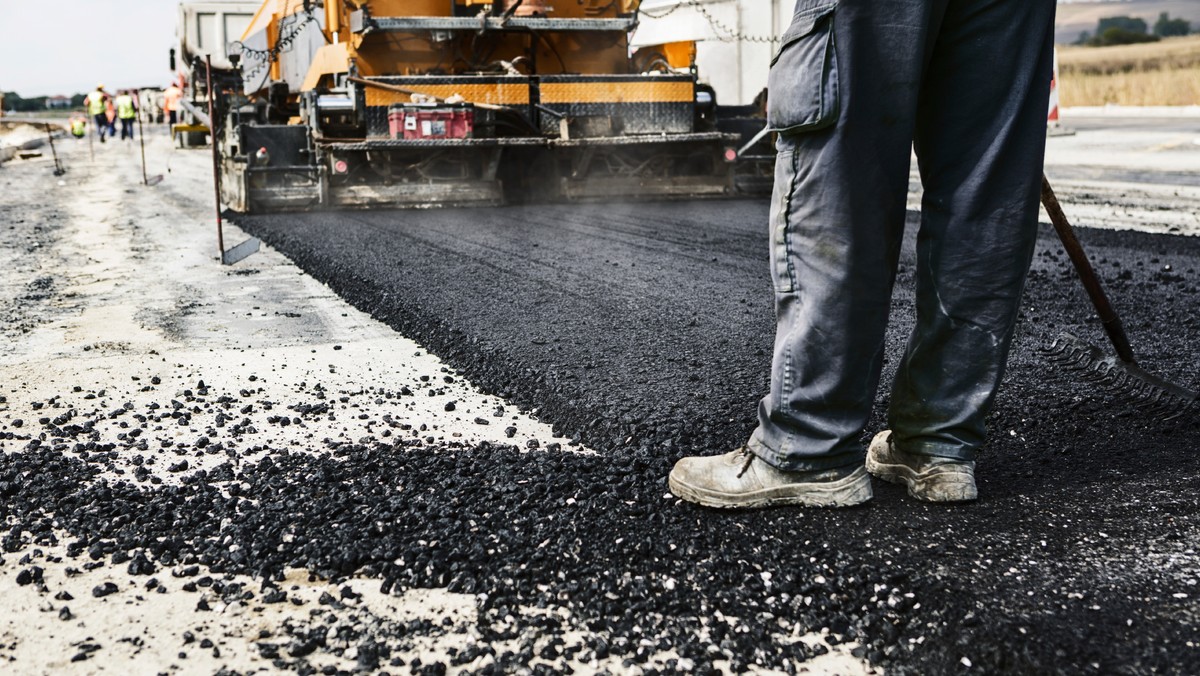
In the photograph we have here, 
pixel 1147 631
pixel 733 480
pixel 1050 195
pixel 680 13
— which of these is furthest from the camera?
pixel 680 13

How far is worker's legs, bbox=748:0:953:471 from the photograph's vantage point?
2297 mm

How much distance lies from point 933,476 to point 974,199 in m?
0.63

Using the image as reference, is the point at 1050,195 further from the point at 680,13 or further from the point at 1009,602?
the point at 680,13

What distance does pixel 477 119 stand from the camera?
10.1 m

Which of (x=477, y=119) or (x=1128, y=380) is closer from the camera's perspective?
(x=1128, y=380)

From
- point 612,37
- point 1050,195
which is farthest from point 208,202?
point 1050,195

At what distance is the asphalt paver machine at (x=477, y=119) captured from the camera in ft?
32.2

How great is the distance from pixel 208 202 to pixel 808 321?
1039 centimetres

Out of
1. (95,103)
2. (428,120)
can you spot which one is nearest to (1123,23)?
(95,103)

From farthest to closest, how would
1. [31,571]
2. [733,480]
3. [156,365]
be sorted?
[156,365] < [733,480] < [31,571]

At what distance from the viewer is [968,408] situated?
257cm

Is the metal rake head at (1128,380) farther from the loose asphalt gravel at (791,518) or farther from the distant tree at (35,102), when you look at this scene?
the distant tree at (35,102)

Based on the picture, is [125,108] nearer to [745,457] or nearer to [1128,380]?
[1128,380]

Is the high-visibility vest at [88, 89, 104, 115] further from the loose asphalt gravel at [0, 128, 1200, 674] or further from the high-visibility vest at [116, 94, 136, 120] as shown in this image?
the loose asphalt gravel at [0, 128, 1200, 674]
